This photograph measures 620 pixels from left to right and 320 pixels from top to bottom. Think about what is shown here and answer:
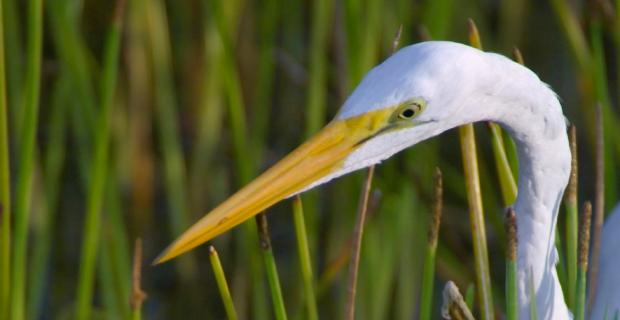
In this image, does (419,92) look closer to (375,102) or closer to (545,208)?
(375,102)

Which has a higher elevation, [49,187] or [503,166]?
[49,187]

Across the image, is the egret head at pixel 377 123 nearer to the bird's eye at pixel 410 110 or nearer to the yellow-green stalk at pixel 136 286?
the bird's eye at pixel 410 110

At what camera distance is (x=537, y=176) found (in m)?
1.62

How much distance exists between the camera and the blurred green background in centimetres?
250

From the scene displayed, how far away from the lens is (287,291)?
3.06 metres

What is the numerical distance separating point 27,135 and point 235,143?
858 mm

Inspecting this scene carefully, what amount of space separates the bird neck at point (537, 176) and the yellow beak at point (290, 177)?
20 centimetres

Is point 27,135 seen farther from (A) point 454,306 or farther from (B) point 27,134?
(A) point 454,306

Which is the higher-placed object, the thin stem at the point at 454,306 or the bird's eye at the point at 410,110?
the bird's eye at the point at 410,110

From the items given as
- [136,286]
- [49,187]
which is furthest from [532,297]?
[49,187]

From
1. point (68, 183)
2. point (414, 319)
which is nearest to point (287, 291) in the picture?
point (414, 319)

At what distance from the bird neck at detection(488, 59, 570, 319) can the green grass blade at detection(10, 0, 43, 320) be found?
0.68 meters

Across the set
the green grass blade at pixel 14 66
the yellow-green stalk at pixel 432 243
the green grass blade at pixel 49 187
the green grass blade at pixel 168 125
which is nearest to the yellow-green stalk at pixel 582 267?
the yellow-green stalk at pixel 432 243

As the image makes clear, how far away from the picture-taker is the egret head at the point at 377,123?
4.61 feet
